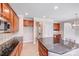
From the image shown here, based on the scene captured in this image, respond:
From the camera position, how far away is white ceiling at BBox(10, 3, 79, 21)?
6.13 feet

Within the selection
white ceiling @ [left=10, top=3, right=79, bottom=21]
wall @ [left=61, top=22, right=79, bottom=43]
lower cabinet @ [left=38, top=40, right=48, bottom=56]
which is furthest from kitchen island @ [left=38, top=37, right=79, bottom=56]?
white ceiling @ [left=10, top=3, right=79, bottom=21]

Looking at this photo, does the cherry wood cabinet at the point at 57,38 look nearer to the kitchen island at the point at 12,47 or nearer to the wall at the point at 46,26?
the wall at the point at 46,26

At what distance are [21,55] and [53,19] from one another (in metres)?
0.88

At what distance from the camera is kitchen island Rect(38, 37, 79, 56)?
193 cm

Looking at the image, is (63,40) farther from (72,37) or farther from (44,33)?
(44,33)

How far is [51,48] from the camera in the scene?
1956mm

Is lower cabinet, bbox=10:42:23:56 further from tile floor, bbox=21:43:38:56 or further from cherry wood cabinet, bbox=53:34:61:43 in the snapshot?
cherry wood cabinet, bbox=53:34:61:43

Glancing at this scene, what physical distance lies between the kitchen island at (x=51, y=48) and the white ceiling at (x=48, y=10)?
0.46 m

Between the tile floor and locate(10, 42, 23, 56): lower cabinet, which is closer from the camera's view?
locate(10, 42, 23, 56): lower cabinet

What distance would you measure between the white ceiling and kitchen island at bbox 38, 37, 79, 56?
458 mm

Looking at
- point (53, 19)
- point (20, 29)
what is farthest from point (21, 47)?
point (53, 19)

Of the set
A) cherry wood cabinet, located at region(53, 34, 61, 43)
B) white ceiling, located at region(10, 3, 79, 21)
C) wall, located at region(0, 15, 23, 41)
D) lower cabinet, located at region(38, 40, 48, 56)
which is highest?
white ceiling, located at region(10, 3, 79, 21)

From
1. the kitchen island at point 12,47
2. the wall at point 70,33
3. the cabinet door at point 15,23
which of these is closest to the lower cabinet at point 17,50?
the kitchen island at point 12,47

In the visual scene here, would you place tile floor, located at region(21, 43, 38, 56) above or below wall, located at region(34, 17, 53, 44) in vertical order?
below
